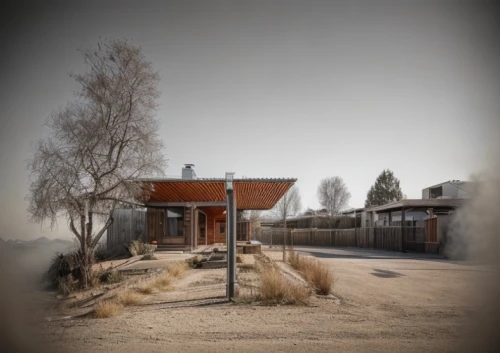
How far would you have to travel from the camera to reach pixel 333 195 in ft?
167

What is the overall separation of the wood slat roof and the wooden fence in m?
2.75

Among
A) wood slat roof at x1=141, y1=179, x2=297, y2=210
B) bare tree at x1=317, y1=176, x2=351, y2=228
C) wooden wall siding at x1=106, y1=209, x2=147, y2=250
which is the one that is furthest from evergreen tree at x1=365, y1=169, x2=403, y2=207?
wooden wall siding at x1=106, y1=209, x2=147, y2=250

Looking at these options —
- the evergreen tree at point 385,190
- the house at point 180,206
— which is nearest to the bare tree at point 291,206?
the evergreen tree at point 385,190

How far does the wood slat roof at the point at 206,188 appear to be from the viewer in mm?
14242

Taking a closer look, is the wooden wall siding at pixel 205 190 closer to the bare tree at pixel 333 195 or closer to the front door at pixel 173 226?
the front door at pixel 173 226

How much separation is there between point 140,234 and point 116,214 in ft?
5.46

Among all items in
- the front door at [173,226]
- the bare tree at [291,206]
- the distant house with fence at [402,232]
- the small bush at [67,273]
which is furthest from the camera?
the bare tree at [291,206]

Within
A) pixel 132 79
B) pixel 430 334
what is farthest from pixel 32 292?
pixel 132 79

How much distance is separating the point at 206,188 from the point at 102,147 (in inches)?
253

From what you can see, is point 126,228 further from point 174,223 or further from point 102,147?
point 102,147

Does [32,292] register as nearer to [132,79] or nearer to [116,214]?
[132,79]

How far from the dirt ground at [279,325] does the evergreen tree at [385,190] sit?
4236 cm

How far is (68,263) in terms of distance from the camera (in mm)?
10164

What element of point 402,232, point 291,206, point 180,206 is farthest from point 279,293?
point 291,206
